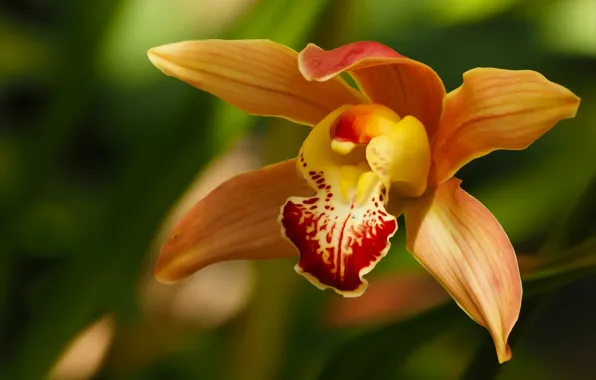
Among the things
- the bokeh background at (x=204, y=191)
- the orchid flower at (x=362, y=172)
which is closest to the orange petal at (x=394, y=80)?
the orchid flower at (x=362, y=172)

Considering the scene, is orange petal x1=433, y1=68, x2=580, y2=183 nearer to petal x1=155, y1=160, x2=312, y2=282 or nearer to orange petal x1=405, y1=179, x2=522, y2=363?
orange petal x1=405, y1=179, x2=522, y2=363

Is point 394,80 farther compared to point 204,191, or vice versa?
point 204,191

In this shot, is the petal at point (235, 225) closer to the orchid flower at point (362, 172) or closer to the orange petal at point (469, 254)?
the orchid flower at point (362, 172)

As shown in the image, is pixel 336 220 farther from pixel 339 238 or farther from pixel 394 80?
pixel 394 80

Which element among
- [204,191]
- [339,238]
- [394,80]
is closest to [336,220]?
[339,238]

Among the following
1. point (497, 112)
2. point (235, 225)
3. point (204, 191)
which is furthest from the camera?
point (204, 191)

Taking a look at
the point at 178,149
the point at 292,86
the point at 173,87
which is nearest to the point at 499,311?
the point at 292,86

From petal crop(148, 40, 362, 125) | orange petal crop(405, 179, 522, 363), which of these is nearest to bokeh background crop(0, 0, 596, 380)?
orange petal crop(405, 179, 522, 363)

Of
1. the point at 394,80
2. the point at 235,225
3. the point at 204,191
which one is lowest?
the point at 204,191
